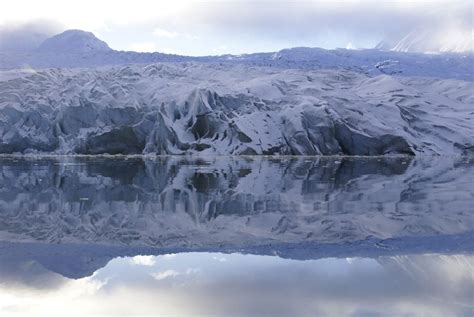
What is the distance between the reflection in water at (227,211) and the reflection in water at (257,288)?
140cm

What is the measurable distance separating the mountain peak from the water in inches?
2471

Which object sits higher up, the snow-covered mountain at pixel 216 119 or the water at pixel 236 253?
the water at pixel 236 253

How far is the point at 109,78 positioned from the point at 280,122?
15218 millimetres

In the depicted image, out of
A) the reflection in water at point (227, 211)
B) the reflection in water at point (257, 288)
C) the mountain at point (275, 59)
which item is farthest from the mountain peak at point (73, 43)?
the reflection in water at point (257, 288)

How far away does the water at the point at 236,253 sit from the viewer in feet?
16.5

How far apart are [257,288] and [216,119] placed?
32.9 m

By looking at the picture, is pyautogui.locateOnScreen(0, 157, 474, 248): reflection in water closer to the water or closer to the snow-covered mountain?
the water

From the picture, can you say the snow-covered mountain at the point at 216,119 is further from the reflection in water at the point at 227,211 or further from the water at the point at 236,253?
the water at the point at 236,253

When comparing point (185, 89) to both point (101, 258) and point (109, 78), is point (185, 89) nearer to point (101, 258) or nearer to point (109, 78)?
point (109, 78)

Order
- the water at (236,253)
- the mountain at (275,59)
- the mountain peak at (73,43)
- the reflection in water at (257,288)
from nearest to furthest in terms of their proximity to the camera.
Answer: the reflection in water at (257,288), the water at (236,253), the mountain at (275,59), the mountain peak at (73,43)

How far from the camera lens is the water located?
5.03 m

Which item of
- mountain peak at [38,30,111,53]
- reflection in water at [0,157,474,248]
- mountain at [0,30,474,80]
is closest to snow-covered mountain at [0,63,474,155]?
mountain at [0,30,474,80]

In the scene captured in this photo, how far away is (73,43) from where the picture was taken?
73.6 meters

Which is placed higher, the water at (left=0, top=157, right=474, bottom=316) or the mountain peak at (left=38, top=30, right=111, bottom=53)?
the mountain peak at (left=38, top=30, right=111, bottom=53)
